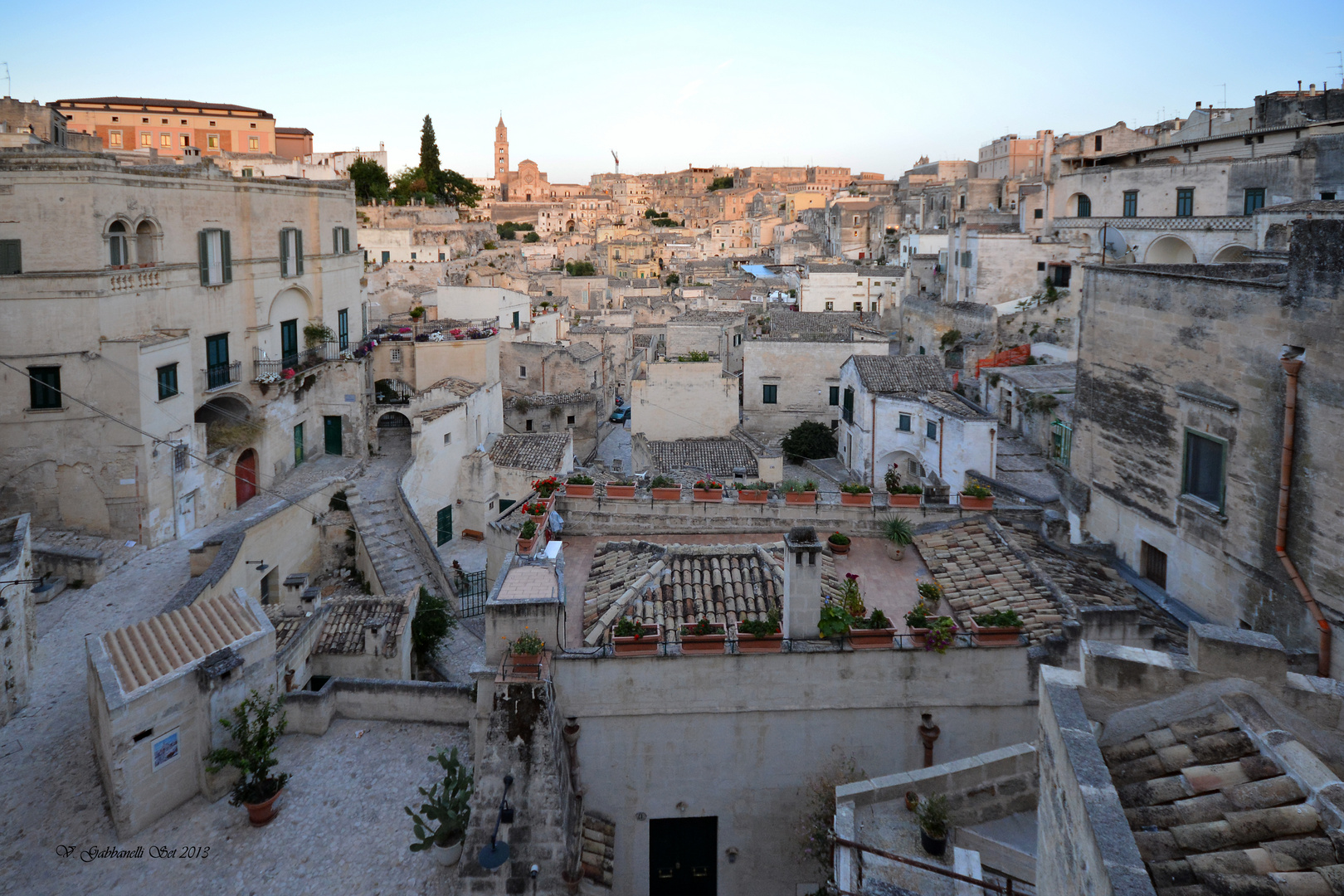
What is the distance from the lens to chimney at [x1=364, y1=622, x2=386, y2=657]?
14562 mm

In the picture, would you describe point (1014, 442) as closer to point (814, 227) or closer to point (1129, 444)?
point (1129, 444)

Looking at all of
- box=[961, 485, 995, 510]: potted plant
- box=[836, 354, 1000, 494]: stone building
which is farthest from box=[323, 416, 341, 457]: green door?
box=[961, 485, 995, 510]: potted plant

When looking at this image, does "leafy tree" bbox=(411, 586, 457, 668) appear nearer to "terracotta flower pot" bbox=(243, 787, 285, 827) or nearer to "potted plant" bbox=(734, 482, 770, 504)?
"terracotta flower pot" bbox=(243, 787, 285, 827)

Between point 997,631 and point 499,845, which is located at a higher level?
point 997,631

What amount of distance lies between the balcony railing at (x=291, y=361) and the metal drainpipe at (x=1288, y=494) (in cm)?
2202

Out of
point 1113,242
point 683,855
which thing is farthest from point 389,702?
point 1113,242

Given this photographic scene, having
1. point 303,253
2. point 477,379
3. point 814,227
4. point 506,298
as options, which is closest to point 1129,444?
point 477,379

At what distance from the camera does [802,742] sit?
10.4 metres

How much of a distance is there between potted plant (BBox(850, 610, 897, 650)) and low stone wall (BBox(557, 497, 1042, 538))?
411cm

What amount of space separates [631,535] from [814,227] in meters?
76.4

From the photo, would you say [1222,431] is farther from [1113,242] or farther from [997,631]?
[1113,242]

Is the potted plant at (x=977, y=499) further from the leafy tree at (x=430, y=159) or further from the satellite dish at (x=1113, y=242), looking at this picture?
the leafy tree at (x=430, y=159)

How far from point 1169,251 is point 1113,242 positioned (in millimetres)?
2382

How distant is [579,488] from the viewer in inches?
592
